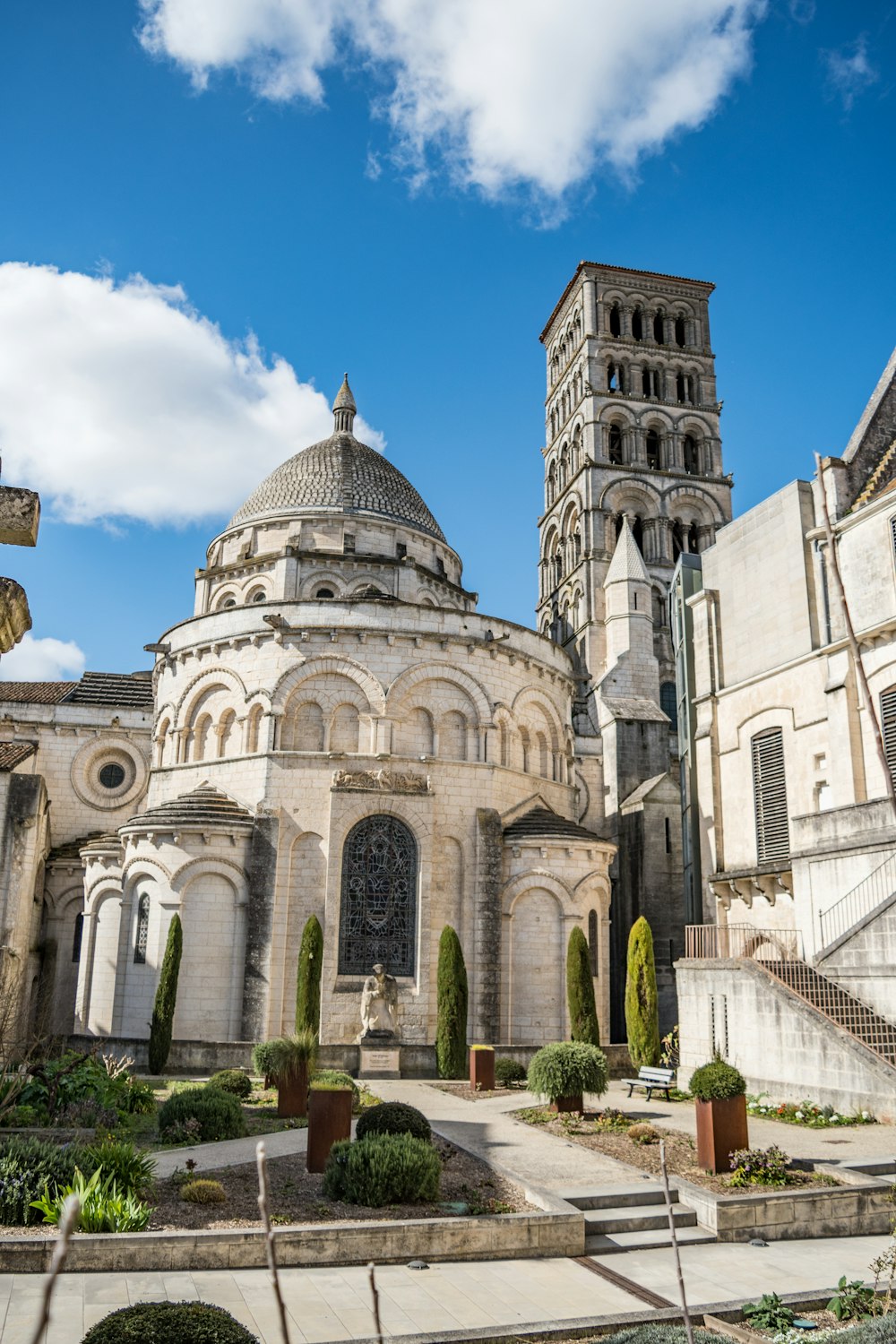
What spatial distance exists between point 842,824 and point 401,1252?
54.1 ft

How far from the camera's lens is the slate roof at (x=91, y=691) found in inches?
1682

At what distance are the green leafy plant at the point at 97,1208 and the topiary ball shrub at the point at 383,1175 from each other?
2412 millimetres

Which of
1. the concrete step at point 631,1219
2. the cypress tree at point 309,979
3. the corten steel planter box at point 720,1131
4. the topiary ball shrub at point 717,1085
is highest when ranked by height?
the cypress tree at point 309,979

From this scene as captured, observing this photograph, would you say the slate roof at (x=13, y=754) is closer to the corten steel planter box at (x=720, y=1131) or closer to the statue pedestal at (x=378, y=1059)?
the statue pedestal at (x=378, y=1059)

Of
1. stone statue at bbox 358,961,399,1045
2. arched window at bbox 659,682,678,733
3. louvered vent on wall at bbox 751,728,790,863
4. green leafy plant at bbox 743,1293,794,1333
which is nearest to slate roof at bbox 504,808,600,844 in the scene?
louvered vent on wall at bbox 751,728,790,863

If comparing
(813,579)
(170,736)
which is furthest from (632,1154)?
(170,736)

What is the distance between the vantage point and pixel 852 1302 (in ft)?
30.7

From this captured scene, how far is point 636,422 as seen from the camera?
63719mm

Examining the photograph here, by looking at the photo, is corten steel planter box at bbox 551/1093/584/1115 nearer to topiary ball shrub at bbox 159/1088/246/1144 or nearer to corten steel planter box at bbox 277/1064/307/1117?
corten steel planter box at bbox 277/1064/307/1117

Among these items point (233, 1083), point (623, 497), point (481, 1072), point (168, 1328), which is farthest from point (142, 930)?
point (623, 497)

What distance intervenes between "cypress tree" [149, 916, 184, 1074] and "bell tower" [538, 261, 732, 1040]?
65.9 ft

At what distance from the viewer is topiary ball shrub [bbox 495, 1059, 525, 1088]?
25.8 m

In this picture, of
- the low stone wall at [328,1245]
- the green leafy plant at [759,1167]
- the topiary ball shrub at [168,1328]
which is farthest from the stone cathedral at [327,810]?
the topiary ball shrub at [168,1328]

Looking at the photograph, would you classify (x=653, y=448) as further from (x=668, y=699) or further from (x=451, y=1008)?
(x=451, y=1008)
